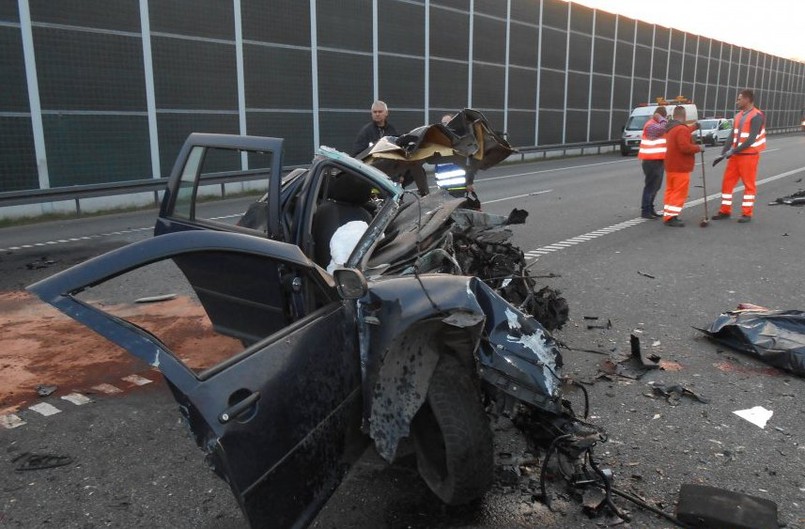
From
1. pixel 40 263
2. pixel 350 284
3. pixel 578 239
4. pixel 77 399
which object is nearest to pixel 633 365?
pixel 350 284

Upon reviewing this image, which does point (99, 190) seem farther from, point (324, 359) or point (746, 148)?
point (324, 359)

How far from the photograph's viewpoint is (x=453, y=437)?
276 cm

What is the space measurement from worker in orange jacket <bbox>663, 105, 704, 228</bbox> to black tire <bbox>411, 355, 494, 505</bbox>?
28.1ft

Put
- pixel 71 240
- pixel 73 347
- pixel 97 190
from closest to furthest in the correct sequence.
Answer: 1. pixel 73 347
2. pixel 71 240
3. pixel 97 190

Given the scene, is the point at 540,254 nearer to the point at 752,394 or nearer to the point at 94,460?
the point at 752,394

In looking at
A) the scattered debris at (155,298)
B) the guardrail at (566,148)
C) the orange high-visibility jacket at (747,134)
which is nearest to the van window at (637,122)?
the guardrail at (566,148)

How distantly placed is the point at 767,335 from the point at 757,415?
104 cm

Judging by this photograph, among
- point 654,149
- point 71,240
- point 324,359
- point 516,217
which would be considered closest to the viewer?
point 324,359

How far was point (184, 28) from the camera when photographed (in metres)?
15.3

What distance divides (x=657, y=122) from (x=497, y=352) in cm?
956

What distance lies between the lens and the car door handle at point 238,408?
6.71 ft

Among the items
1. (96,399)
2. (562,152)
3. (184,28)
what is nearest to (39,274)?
(96,399)

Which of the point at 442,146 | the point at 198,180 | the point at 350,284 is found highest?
the point at 442,146

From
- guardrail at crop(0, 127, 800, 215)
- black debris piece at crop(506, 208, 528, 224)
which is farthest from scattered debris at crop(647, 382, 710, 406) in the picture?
guardrail at crop(0, 127, 800, 215)
